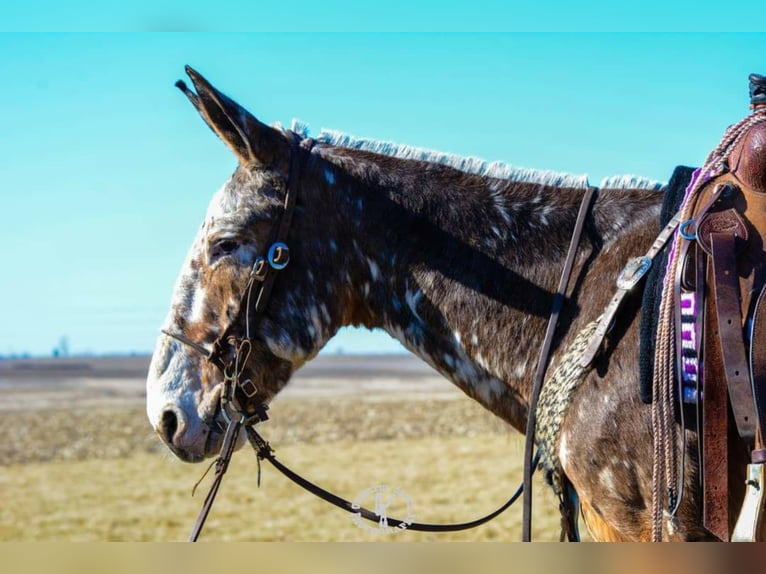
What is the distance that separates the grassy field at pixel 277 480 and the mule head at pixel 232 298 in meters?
0.40

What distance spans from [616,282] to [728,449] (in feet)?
2.24

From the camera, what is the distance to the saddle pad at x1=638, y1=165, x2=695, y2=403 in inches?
95.6

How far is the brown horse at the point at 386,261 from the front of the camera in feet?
9.67

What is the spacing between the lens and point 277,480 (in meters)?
16.9

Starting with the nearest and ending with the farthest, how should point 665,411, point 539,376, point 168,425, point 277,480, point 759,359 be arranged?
point 759,359 → point 665,411 → point 539,376 → point 168,425 → point 277,480

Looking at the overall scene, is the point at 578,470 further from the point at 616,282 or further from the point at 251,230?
the point at 251,230

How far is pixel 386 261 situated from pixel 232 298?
26.7 inches

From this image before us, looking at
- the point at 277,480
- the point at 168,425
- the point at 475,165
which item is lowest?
the point at 277,480

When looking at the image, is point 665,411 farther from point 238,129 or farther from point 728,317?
point 238,129

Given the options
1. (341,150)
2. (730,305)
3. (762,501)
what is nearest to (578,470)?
(762,501)

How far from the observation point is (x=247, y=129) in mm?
3117

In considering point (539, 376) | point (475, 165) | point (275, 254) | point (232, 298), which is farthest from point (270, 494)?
point (539, 376)

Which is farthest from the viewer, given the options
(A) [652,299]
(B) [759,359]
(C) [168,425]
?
(C) [168,425]

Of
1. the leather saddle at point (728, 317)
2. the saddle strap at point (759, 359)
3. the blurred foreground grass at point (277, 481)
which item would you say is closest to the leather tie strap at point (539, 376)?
the blurred foreground grass at point (277, 481)
